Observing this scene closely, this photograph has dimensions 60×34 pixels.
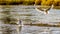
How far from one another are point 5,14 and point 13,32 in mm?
198

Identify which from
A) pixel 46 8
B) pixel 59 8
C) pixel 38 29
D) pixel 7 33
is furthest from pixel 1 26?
pixel 59 8

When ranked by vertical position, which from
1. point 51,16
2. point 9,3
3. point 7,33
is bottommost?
point 7,33

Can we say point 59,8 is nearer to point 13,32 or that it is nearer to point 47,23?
point 47,23

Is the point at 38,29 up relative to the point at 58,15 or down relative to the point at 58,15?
down

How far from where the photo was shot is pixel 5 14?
157 cm

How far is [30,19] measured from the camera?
158cm

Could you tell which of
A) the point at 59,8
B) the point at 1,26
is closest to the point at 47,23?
the point at 59,8

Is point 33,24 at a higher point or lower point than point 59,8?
lower

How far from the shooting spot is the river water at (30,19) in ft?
5.14

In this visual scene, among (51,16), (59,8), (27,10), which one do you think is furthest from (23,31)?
(59,8)

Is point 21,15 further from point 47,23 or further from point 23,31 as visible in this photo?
point 47,23

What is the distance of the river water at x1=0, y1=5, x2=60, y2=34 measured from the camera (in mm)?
1565

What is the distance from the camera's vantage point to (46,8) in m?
1.55

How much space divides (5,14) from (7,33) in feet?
0.64
